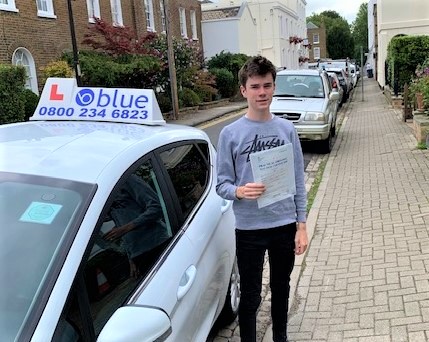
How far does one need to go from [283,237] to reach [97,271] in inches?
52.8

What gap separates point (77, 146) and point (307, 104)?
9.69 m

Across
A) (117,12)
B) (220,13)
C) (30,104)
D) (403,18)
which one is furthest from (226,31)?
(30,104)

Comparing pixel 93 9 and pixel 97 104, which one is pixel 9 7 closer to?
pixel 93 9

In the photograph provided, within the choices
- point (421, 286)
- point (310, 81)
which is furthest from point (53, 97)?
point (310, 81)

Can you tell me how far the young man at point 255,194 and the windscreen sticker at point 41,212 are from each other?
1.05 meters

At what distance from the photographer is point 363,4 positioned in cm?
11369

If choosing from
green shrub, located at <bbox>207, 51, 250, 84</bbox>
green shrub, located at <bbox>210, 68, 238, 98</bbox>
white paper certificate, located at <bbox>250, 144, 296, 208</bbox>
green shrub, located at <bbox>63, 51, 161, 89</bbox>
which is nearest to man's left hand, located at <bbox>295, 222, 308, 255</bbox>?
white paper certificate, located at <bbox>250, 144, 296, 208</bbox>

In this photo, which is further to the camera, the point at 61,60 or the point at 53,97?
the point at 61,60

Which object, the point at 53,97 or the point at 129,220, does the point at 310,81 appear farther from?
the point at 129,220

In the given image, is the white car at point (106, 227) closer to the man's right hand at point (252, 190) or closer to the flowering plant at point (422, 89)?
the man's right hand at point (252, 190)

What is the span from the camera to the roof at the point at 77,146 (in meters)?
2.25

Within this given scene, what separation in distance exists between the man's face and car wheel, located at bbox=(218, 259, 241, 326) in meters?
1.33

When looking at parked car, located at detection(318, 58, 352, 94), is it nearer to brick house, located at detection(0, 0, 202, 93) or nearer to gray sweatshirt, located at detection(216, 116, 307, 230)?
brick house, located at detection(0, 0, 202, 93)

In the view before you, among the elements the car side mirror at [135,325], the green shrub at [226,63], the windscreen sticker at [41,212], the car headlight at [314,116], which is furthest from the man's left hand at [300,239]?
the green shrub at [226,63]
